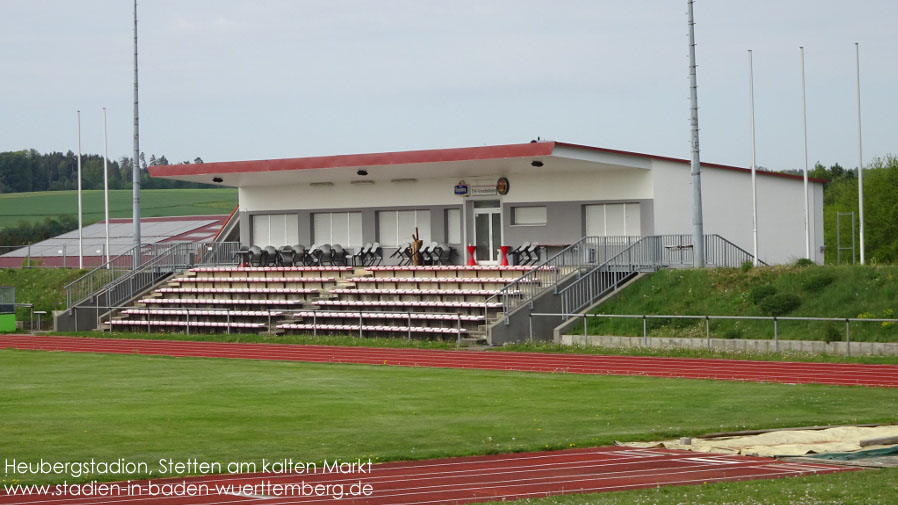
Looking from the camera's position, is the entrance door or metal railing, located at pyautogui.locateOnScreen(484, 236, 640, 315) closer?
metal railing, located at pyautogui.locateOnScreen(484, 236, 640, 315)

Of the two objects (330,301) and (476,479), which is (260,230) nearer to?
(330,301)

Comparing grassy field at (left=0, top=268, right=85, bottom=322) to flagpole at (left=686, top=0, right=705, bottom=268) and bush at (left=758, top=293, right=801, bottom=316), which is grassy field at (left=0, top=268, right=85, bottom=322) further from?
bush at (left=758, top=293, right=801, bottom=316)

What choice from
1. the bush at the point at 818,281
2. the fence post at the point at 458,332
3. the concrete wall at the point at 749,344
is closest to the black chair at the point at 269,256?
the fence post at the point at 458,332

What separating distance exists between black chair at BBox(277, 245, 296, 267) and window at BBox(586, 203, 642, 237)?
39.5 ft

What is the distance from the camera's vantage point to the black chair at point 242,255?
1750 inches

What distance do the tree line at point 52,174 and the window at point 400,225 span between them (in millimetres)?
110015

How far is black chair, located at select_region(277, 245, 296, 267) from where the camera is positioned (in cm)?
4444

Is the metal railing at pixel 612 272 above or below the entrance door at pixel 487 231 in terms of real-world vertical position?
below

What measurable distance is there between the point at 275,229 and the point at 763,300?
2280cm

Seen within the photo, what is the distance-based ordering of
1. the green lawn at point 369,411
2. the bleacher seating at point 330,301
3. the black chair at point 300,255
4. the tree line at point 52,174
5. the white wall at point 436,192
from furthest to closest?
the tree line at point 52,174 < the black chair at point 300,255 < the white wall at point 436,192 < the bleacher seating at point 330,301 < the green lawn at point 369,411

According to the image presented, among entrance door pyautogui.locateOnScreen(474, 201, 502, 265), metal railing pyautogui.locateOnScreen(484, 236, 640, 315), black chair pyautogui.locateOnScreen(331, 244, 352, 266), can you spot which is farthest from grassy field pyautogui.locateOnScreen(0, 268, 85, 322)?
Answer: metal railing pyautogui.locateOnScreen(484, 236, 640, 315)

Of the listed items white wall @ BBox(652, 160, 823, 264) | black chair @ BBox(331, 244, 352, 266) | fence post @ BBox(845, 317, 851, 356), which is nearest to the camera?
fence post @ BBox(845, 317, 851, 356)

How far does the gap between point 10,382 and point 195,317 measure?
1633 cm

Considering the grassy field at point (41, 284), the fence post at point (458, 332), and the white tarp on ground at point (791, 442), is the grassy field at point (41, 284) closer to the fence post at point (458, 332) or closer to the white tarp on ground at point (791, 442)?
the fence post at point (458, 332)
